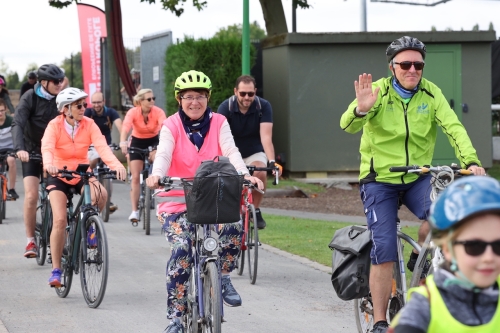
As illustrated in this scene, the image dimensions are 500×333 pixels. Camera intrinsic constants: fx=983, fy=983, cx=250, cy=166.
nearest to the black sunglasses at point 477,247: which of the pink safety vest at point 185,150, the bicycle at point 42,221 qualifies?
the pink safety vest at point 185,150

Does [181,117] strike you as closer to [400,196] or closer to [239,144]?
A: [400,196]

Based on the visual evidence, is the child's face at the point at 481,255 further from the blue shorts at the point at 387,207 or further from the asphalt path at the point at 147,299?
the asphalt path at the point at 147,299

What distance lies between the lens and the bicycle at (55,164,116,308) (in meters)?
8.05

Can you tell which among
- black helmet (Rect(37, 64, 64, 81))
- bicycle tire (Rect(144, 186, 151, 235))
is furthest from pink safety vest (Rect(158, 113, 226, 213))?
bicycle tire (Rect(144, 186, 151, 235))

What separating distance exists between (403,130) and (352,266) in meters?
0.88

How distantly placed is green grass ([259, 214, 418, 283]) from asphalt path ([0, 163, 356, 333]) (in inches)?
9.4

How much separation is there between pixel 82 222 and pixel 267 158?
2527mm

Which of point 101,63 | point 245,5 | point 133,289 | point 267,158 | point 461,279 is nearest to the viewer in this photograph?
point 461,279

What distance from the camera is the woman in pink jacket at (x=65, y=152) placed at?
27.8 ft

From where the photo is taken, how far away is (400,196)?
6.16 metres

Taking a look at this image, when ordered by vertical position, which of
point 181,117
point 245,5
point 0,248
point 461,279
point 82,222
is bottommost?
point 0,248

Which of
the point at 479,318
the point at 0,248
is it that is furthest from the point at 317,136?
the point at 479,318

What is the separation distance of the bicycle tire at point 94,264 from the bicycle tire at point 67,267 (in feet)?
0.49

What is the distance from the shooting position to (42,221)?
31.7 feet
